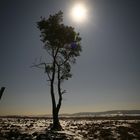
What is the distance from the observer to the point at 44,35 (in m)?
36.5

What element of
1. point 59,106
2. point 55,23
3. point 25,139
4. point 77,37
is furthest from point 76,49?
point 25,139

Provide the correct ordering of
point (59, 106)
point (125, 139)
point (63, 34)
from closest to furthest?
1. point (125, 139)
2. point (59, 106)
3. point (63, 34)

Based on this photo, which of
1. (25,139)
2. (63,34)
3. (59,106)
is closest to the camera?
(25,139)

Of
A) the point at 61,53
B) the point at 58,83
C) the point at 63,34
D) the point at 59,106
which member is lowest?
the point at 59,106

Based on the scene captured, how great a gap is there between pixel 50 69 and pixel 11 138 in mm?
16826

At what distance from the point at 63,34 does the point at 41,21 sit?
4203 mm

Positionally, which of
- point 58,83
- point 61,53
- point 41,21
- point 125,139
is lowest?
point 125,139

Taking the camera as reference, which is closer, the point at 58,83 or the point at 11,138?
the point at 11,138

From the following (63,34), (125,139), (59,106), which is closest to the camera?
(125,139)

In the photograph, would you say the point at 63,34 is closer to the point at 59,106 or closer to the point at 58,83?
the point at 58,83

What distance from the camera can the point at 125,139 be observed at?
21625 mm

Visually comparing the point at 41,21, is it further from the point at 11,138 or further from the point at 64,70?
the point at 11,138

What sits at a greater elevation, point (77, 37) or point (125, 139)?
point (77, 37)

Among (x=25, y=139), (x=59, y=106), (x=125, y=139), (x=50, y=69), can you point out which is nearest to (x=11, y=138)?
(x=25, y=139)
